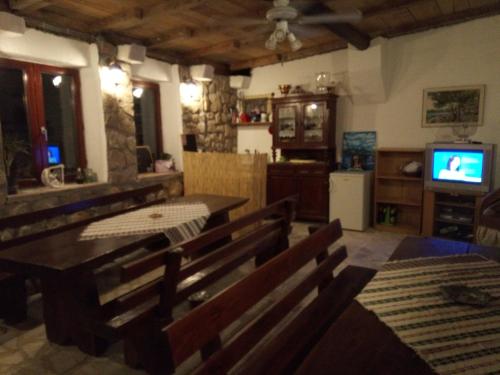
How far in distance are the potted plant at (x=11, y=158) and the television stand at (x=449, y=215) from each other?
14.7 ft

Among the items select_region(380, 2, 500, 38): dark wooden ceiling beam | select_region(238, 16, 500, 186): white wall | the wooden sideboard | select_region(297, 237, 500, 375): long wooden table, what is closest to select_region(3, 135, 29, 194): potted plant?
the wooden sideboard

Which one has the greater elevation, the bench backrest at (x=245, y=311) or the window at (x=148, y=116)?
the window at (x=148, y=116)

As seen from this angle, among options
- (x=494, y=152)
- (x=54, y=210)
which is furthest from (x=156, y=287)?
(x=494, y=152)

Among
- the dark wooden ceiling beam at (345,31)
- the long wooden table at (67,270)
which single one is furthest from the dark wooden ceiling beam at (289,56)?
the long wooden table at (67,270)

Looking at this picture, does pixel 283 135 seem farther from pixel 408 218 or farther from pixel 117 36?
pixel 117 36

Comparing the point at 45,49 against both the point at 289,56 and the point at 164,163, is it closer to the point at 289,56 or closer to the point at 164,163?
the point at 164,163

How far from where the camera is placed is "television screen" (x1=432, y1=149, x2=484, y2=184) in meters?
3.96

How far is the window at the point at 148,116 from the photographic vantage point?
502 centimetres

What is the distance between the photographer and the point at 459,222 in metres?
4.26

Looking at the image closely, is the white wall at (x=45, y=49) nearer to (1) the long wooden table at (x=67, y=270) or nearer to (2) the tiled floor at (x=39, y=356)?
(1) the long wooden table at (x=67, y=270)

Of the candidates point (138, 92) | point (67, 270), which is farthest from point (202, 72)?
point (67, 270)

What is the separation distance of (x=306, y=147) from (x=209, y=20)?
2.25 meters

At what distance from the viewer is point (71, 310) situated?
2223mm

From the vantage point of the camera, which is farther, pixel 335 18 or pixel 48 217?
pixel 48 217
